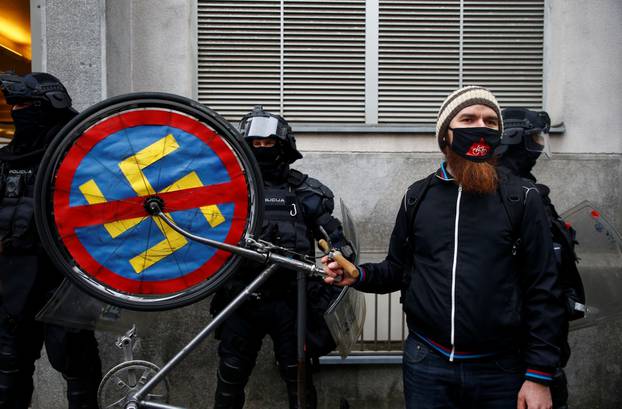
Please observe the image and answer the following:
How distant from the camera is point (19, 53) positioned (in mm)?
5547

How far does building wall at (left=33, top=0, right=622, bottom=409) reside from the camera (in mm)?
5223

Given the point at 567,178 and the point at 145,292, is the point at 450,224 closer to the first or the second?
the point at 145,292

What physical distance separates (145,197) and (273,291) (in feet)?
5.34

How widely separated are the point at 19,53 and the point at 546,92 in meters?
4.26

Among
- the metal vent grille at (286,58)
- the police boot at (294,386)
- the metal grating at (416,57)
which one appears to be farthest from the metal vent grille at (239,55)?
the police boot at (294,386)

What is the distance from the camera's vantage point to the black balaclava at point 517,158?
3795 mm

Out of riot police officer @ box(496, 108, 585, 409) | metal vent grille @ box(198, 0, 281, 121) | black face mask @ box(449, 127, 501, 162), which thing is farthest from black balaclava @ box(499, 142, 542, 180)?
metal vent grille @ box(198, 0, 281, 121)

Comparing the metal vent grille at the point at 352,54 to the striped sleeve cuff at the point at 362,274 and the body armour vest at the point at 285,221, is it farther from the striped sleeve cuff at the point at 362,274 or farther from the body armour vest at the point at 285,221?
the striped sleeve cuff at the point at 362,274

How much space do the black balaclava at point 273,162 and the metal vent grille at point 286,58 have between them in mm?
1595

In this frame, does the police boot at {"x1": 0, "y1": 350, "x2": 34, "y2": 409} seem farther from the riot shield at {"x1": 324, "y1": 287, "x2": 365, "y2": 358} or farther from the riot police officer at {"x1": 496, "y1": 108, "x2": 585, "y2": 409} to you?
the riot police officer at {"x1": 496, "y1": 108, "x2": 585, "y2": 409}

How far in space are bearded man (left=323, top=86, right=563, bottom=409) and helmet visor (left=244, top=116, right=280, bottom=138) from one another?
1.68 m

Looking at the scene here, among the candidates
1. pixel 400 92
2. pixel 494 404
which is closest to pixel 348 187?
pixel 400 92

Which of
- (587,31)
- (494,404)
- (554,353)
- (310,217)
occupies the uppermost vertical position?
(587,31)

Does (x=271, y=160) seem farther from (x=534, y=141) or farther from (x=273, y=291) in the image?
(x=534, y=141)
